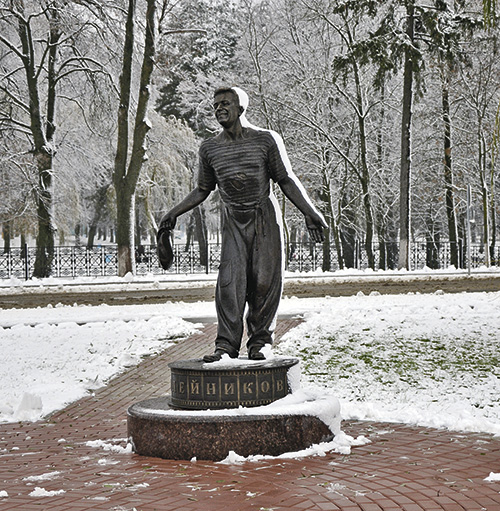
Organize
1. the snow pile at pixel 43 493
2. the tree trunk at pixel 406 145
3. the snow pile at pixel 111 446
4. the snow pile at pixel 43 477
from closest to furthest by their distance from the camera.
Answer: the snow pile at pixel 43 493
the snow pile at pixel 43 477
the snow pile at pixel 111 446
the tree trunk at pixel 406 145

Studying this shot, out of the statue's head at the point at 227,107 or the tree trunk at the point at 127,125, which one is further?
the tree trunk at the point at 127,125

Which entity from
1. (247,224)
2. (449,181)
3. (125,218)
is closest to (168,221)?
(247,224)

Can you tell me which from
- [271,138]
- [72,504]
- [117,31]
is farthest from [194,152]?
[72,504]

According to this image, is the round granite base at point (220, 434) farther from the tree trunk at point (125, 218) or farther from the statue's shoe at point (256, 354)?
the tree trunk at point (125, 218)

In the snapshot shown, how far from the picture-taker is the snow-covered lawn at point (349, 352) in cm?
817

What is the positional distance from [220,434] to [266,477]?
0.71m

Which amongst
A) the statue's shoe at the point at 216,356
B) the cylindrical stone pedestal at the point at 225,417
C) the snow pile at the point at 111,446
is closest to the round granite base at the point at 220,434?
the cylindrical stone pedestal at the point at 225,417

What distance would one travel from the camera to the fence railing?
31.5m

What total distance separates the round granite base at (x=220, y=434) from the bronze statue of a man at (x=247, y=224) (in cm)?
84

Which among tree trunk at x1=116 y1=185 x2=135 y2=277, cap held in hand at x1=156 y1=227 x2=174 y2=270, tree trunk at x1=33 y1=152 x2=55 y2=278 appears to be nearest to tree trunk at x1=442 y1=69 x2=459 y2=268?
tree trunk at x1=116 y1=185 x2=135 y2=277

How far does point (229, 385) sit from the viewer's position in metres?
6.18

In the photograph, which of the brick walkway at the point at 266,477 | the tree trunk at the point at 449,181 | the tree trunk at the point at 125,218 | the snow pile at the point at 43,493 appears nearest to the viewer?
the brick walkway at the point at 266,477

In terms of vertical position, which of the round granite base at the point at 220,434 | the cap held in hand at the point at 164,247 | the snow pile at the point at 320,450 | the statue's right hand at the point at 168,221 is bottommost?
the snow pile at the point at 320,450

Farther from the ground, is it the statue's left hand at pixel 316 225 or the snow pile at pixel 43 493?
the statue's left hand at pixel 316 225
